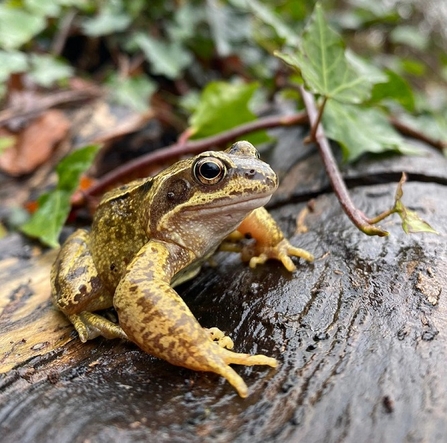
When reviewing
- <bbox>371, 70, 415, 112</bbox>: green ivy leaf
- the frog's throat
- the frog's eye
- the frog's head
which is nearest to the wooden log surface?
the frog's head

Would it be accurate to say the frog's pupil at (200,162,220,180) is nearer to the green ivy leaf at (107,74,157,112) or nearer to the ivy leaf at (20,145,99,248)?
the ivy leaf at (20,145,99,248)

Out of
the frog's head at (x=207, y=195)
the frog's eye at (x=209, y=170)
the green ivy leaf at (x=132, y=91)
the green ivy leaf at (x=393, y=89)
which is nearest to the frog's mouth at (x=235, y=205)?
the frog's head at (x=207, y=195)

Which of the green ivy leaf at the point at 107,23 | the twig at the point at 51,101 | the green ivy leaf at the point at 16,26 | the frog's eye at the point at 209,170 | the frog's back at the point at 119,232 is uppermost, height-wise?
the green ivy leaf at the point at 16,26

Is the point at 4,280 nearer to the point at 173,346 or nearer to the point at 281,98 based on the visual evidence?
the point at 173,346

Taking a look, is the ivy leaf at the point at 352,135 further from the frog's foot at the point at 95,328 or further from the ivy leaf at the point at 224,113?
A: the frog's foot at the point at 95,328

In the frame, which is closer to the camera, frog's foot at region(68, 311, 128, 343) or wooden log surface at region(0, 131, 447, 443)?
wooden log surface at region(0, 131, 447, 443)
